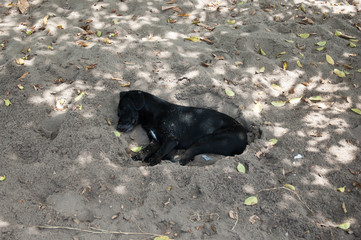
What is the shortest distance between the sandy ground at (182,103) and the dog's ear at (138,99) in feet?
1.12

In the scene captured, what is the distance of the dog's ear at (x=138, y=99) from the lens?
14.2 feet

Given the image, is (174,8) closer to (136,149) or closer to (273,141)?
(136,149)

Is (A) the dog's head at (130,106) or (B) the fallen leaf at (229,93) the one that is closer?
(A) the dog's head at (130,106)

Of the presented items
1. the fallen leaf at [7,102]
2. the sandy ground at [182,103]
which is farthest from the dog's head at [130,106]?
the fallen leaf at [7,102]

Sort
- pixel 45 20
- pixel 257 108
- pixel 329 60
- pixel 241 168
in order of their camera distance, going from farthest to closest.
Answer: pixel 45 20 → pixel 329 60 → pixel 257 108 → pixel 241 168

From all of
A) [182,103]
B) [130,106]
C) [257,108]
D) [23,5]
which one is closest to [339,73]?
[257,108]

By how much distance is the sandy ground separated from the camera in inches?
122

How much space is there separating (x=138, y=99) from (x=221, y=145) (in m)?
1.26

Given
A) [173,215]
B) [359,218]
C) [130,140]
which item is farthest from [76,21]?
[359,218]

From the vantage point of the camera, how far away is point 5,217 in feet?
9.78

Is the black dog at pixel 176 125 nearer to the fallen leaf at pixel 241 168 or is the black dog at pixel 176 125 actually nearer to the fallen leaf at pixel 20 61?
the fallen leaf at pixel 241 168

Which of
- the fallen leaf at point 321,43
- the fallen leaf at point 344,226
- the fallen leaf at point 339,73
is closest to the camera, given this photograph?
the fallen leaf at point 344,226

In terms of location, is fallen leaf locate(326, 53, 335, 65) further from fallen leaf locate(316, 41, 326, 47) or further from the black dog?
the black dog

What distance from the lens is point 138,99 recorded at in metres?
4.36
